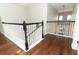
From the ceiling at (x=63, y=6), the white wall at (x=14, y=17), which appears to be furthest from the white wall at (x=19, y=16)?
the ceiling at (x=63, y=6)

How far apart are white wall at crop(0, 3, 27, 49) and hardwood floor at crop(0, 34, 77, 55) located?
16cm

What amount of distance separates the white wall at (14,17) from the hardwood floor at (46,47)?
6.1 inches

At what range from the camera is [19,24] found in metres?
1.90

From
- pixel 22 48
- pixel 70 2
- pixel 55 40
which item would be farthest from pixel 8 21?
pixel 70 2

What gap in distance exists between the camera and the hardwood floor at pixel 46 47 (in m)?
1.91

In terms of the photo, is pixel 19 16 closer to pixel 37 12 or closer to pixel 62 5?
pixel 37 12

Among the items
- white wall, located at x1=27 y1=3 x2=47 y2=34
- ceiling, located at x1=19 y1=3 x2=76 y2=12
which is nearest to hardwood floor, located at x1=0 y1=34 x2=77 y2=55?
white wall, located at x1=27 y1=3 x2=47 y2=34

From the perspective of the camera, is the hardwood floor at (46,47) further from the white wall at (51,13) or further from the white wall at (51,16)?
the white wall at (51,13)

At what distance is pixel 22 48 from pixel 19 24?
57 centimetres

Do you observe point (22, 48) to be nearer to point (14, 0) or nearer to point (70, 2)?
point (14, 0)

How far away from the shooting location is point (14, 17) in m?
1.88

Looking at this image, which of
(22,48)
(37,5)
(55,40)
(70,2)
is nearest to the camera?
(70,2)

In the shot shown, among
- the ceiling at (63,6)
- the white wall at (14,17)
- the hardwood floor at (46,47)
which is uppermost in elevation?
the ceiling at (63,6)

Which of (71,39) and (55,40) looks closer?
(71,39)
